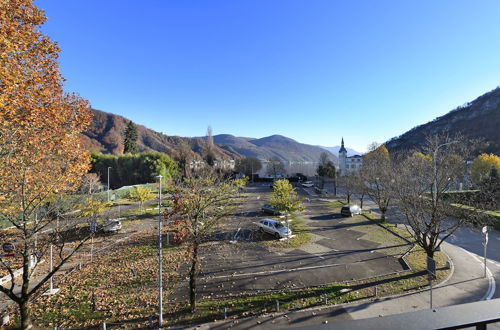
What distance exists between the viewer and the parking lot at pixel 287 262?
512 inches

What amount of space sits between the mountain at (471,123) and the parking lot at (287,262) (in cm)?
10022

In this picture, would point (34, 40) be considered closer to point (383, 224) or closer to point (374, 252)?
point (374, 252)

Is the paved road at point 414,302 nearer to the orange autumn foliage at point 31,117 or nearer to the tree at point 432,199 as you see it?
the tree at point 432,199

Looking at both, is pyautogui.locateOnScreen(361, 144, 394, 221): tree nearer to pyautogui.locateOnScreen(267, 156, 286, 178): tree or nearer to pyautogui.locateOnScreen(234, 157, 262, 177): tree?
pyautogui.locateOnScreen(234, 157, 262, 177): tree

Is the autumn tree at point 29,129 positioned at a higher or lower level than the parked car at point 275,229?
higher

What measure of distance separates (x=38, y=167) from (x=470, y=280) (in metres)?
21.5

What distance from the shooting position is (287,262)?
618 inches

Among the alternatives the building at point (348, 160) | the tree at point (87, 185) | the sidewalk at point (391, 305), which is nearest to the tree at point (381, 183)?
the sidewalk at point (391, 305)

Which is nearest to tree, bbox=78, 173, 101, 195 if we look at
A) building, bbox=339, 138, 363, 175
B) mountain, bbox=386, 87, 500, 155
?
building, bbox=339, 138, 363, 175

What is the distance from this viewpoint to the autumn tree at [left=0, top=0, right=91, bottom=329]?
7051 mm

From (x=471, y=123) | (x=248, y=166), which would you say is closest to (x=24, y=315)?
(x=248, y=166)

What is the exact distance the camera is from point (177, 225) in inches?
412

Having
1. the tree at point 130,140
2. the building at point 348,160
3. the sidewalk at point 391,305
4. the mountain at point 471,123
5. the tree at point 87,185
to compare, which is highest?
the mountain at point 471,123

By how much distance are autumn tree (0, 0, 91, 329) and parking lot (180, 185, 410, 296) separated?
7986 mm
